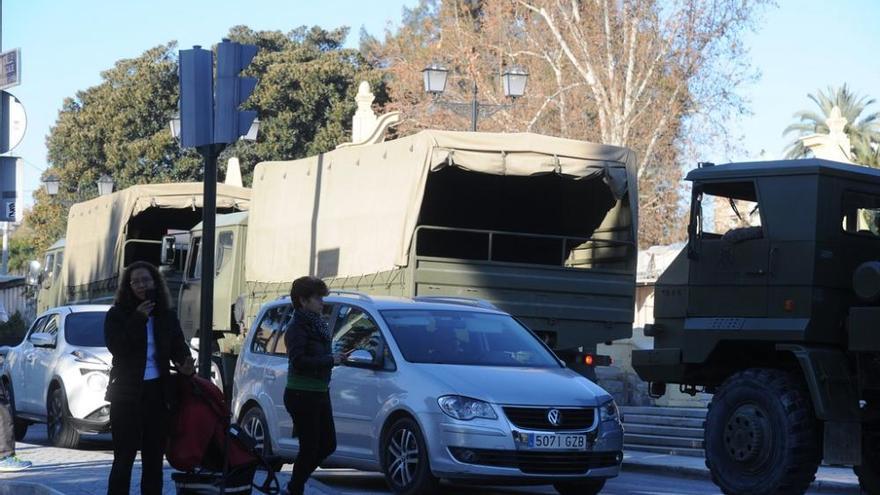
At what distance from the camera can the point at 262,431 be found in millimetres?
12758

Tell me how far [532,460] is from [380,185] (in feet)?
23.0

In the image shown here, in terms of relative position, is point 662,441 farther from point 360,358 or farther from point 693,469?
point 360,358

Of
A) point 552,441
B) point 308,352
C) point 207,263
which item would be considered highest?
point 207,263

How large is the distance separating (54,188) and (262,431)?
31214mm

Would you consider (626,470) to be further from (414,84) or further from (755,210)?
(414,84)

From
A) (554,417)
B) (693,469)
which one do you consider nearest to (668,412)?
(693,469)

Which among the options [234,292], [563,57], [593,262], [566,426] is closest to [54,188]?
[563,57]

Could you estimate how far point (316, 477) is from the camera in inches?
518

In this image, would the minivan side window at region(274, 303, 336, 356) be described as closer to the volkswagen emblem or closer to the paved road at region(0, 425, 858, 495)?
the paved road at region(0, 425, 858, 495)

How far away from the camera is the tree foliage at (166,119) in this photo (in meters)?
61.0

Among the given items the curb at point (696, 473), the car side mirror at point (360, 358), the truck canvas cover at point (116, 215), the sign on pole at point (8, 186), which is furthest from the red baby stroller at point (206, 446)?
the truck canvas cover at point (116, 215)

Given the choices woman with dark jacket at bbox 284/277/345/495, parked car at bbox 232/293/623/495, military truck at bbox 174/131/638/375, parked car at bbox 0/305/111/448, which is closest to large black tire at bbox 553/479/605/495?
parked car at bbox 232/293/623/495

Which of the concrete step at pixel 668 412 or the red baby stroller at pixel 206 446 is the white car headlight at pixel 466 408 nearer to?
the red baby stroller at pixel 206 446

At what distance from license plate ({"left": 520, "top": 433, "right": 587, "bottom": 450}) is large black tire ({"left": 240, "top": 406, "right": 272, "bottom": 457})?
2.84 metres
